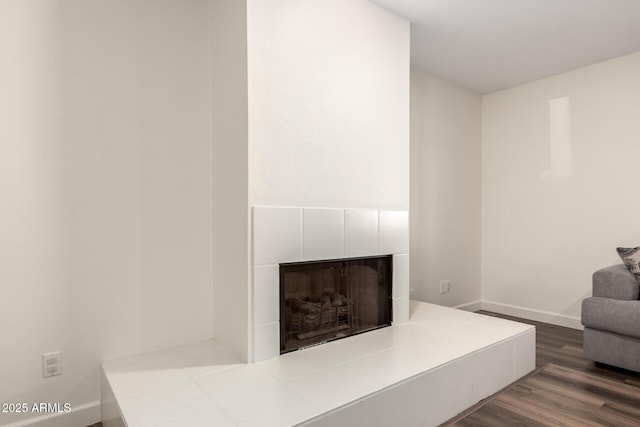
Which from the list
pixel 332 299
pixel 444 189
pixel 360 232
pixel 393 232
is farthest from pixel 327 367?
pixel 444 189

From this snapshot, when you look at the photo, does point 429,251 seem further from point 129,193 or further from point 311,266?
point 129,193

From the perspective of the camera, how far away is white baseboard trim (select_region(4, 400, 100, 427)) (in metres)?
1.77

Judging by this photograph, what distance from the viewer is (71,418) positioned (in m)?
1.87

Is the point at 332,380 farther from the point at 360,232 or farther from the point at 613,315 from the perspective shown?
the point at 613,315

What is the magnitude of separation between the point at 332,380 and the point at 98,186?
152cm

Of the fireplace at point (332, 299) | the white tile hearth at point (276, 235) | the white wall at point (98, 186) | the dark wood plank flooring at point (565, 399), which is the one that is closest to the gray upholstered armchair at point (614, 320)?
the dark wood plank flooring at point (565, 399)

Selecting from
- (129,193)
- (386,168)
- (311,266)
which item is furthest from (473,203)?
(129,193)

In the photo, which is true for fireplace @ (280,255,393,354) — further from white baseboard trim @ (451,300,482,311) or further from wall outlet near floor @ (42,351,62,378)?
white baseboard trim @ (451,300,482,311)

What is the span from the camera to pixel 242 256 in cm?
200

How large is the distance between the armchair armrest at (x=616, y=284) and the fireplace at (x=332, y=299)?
1.47 meters

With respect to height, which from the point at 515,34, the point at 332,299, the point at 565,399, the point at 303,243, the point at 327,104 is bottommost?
the point at 565,399

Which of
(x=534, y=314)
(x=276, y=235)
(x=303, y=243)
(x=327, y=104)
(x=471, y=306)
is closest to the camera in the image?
(x=276, y=235)

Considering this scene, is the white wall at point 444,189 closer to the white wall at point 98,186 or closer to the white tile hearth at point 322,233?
the white tile hearth at point 322,233

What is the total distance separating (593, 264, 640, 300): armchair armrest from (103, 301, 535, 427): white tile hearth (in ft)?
2.21
